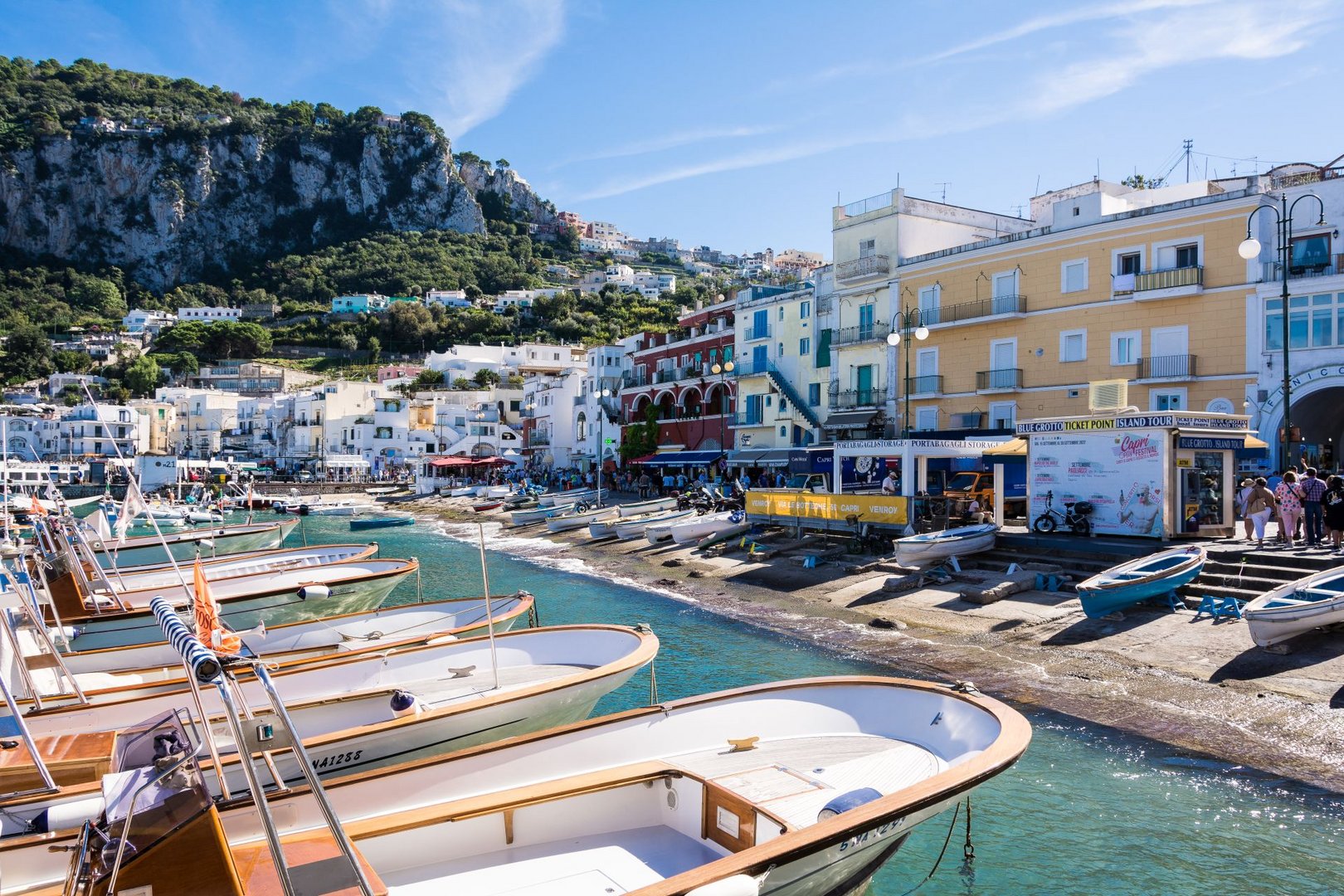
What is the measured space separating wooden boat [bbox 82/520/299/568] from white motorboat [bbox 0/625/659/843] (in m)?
22.5

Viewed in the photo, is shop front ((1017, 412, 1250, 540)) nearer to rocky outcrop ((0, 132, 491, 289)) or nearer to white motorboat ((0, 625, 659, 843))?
white motorboat ((0, 625, 659, 843))

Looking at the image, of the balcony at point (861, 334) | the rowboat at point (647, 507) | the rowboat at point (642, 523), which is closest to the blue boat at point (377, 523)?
the rowboat at point (647, 507)

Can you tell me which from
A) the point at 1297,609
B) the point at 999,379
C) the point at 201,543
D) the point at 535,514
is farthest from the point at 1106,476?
the point at 535,514

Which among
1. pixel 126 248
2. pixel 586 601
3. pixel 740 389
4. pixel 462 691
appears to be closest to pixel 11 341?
pixel 126 248

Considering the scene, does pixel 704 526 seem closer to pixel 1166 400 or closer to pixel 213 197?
pixel 1166 400

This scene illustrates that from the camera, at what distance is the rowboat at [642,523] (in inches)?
1485

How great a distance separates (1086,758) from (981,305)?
27226 millimetres

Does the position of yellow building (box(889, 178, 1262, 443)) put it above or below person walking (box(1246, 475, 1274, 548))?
above

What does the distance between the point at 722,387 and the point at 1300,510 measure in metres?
32.2

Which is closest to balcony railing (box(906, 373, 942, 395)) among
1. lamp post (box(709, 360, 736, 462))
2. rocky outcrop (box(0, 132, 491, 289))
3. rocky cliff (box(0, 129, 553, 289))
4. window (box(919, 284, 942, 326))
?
window (box(919, 284, 942, 326))

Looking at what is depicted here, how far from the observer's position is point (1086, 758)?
1147 centimetres

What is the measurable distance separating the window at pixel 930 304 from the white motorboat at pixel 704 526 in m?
12.3

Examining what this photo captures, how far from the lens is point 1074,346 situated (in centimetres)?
3303

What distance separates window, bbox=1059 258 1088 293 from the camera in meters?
32.6
